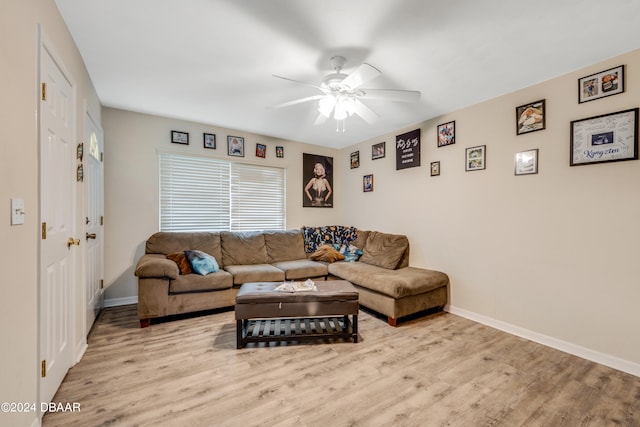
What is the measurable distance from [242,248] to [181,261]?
3.07ft

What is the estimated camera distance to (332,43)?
2031 mm

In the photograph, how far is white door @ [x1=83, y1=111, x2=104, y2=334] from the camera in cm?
246

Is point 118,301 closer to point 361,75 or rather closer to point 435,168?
point 361,75

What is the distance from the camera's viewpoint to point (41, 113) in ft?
4.78

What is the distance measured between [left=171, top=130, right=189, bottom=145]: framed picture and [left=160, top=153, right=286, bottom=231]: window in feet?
0.68

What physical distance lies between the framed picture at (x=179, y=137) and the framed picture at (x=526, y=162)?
4138 mm

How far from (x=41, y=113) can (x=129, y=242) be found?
8.11ft

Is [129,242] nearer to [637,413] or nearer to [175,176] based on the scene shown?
[175,176]

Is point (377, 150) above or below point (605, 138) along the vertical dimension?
above

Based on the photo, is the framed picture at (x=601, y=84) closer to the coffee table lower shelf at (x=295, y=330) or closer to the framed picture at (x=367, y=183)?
the framed picture at (x=367, y=183)

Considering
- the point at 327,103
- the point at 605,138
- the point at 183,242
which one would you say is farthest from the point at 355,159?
the point at 605,138

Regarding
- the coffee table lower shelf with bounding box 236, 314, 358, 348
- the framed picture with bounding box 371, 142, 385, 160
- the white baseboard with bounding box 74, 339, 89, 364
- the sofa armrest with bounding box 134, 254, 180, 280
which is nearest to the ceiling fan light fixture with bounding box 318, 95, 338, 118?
the coffee table lower shelf with bounding box 236, 314, 358, 348

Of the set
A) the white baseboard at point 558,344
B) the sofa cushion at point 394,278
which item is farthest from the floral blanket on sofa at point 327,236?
the white baseboard at point 558,344

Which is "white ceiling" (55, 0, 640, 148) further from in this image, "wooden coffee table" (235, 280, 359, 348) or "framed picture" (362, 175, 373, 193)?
"wooden coffee table" (235, 280, 359, 348)
